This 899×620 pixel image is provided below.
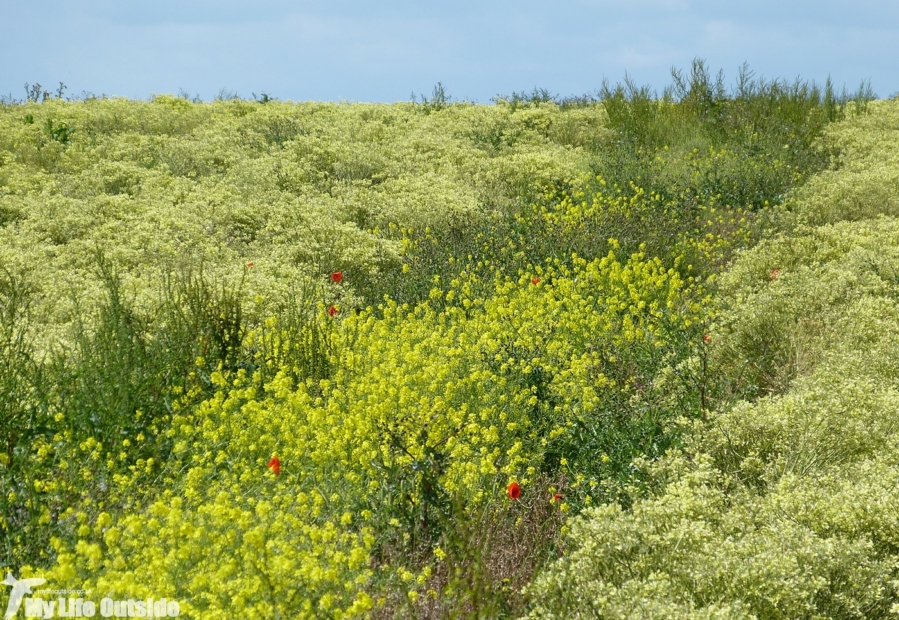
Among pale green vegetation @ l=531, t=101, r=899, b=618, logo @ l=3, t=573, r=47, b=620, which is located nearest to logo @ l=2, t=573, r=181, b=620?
logo @ l=3, t=573, r=47, b=620

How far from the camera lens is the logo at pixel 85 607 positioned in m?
2.65

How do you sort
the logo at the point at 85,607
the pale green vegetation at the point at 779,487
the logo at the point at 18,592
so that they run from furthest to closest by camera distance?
1. the pale green vegetation at the point at 779,487
2. the logo at the point at 18,592
3. the logo at the point at 85,607

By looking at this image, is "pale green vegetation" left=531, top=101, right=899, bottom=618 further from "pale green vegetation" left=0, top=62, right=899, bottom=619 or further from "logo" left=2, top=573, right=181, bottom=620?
"logo" left=2, top=573, right=181, bottom=620

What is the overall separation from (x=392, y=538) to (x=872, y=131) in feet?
42.6

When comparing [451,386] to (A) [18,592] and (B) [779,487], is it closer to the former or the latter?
(B) [779,487]

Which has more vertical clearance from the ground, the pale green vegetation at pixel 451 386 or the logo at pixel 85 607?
the pale green vegetation at pixel 451 386

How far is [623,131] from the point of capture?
44.6ft

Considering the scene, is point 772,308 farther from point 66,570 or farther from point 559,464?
point 66,570

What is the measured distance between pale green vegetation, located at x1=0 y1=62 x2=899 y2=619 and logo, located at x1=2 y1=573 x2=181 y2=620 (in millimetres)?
59

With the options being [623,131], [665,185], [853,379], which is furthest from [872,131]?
[853,379]

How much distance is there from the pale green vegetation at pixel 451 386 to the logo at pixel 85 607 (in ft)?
0.19

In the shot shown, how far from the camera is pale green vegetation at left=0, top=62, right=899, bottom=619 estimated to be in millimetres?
3066

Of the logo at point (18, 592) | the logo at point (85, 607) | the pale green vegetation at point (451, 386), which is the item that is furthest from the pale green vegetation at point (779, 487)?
the logo at point (18, 592)

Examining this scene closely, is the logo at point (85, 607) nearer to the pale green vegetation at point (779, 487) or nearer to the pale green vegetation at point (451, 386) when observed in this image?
the pale green vegetation at point (451, 386)
